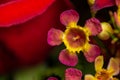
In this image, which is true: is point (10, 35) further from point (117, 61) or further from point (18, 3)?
point (117, 61)

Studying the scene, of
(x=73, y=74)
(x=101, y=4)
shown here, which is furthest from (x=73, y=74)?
(x=101, y=4)

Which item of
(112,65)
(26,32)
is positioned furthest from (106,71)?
(26,32)

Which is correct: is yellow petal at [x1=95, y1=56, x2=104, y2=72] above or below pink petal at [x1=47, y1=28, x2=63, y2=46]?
below

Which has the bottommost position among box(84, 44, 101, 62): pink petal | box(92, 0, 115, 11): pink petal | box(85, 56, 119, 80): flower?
box(85, 56, 119, 80): flower

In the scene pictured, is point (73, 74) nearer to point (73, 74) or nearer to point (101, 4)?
point (73, 74)
